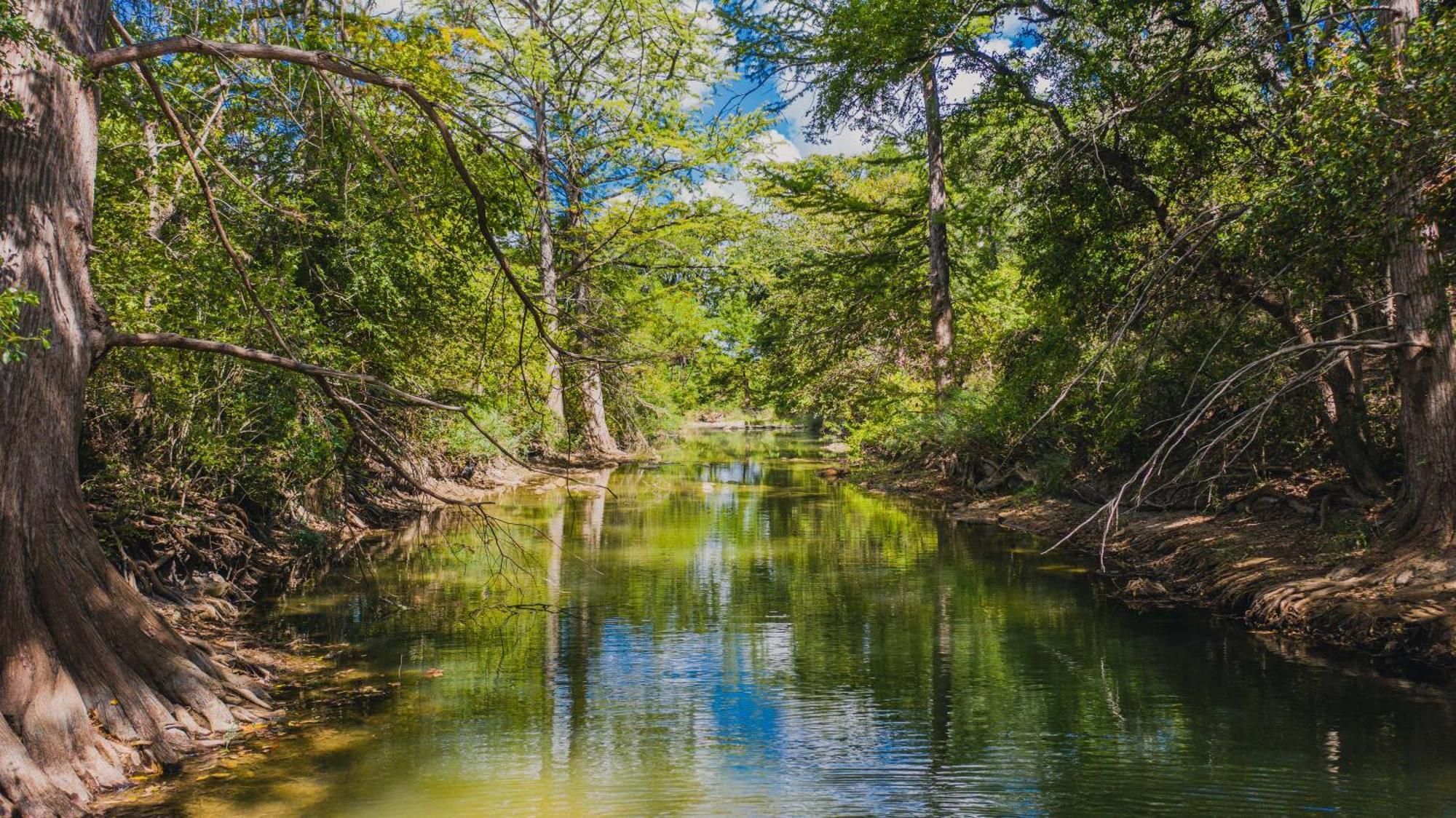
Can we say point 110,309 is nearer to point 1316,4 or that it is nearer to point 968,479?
point 1316,4

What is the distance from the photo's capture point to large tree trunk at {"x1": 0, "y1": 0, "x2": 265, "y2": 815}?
462 centimetres

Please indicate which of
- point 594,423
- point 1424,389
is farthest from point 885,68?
point 594,423

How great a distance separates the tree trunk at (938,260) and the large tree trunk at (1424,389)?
10794 millimetres

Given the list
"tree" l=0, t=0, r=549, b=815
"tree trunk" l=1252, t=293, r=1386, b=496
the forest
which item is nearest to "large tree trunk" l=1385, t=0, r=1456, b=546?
the forest

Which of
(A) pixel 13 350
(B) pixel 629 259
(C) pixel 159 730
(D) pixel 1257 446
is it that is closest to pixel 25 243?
(A) pixel 13 350

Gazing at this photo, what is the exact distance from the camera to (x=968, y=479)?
18.4 meters

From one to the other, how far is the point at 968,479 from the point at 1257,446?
7.29m

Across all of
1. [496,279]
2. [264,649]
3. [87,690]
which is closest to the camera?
[87,690]

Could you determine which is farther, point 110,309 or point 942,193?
point 942,193

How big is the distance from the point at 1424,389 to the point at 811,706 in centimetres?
592

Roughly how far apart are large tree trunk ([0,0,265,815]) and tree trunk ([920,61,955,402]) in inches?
614

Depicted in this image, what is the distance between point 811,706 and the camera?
6602 millimetres

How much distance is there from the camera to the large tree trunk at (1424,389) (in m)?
7.46

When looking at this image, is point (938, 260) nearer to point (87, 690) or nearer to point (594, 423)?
point (594, 423)
